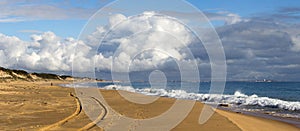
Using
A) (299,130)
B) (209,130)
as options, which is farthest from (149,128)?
(299,130)

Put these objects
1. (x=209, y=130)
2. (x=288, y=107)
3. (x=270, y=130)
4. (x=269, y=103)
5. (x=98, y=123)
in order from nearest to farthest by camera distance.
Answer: (x=209, y=130) → (x=98, y=123) → (x=270, y=130) → (x=288, y=107) → (x=269, y=103)

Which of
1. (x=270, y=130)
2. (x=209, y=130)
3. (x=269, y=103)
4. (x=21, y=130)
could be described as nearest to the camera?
(x=21, y=130)

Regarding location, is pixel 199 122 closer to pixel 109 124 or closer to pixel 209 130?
pixel 209 130

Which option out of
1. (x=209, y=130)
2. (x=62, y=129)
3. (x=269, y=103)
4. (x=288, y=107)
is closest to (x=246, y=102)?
(x=269, y=103)

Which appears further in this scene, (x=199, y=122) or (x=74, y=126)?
(x=199, y=122)

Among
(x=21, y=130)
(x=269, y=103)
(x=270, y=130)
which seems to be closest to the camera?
(x=21, y=130)

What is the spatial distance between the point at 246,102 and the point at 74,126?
86.9 feet

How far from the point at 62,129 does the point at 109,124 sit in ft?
6.61

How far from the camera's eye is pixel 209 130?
13.8 m

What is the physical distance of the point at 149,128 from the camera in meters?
13.8

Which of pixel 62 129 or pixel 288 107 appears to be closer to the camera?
pixel 62 129

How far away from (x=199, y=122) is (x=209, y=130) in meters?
2.45

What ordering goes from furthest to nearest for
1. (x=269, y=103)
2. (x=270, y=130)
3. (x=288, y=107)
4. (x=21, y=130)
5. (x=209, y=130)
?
1. (x=269, y=103)
2. (x=288, y=107)
3. (x=270, y=130)
4. (x=209, y=130)
5. (x=21, y=130)

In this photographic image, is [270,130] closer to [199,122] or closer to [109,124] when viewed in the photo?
[199,122]
